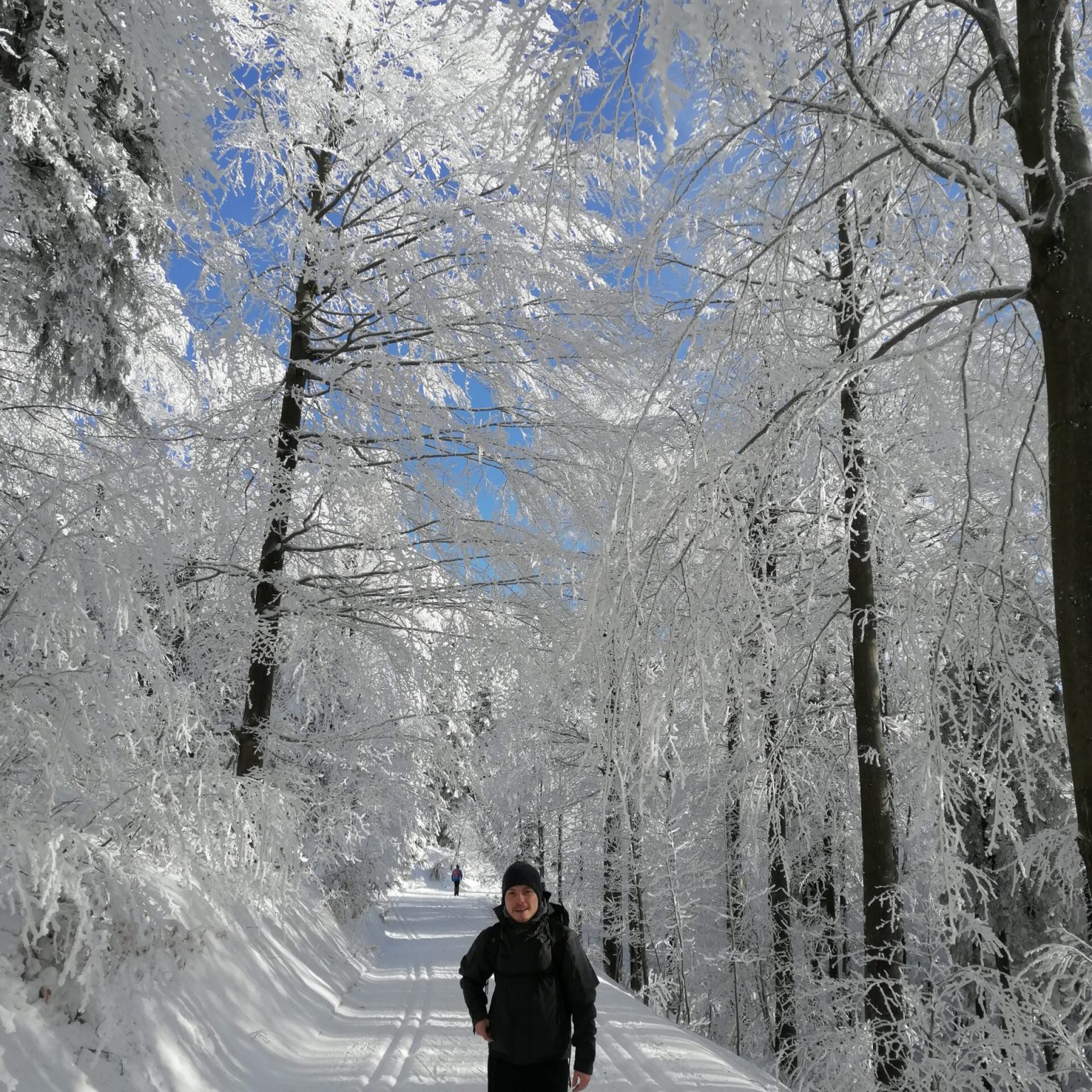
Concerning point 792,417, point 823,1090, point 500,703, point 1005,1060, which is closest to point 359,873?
point 500,703

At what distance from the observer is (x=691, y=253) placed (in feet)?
19.9

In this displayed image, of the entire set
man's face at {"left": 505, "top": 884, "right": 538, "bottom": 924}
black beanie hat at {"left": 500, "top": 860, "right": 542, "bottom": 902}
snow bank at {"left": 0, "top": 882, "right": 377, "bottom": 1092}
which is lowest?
snow bank at {"left": 0, "top": 882, "right": 377, "bottom": 1092}

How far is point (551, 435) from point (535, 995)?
4.44 meters

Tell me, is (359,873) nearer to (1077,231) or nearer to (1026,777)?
(1026,777)

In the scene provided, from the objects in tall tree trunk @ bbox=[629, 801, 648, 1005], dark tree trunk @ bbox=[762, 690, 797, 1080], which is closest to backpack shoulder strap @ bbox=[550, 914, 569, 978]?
dark tree trunk @ bbox=[762, 690, 797, 1080]

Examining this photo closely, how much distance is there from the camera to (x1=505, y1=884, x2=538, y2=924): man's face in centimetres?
371

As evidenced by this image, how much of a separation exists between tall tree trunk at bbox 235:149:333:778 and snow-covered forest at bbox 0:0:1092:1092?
45 millimetres

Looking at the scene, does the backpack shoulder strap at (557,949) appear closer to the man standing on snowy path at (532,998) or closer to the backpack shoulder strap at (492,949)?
the man standing on snowy path at (532,998)

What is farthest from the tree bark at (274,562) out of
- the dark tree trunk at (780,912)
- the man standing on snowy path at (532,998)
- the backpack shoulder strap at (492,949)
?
the dark tree trunk at (780,912)

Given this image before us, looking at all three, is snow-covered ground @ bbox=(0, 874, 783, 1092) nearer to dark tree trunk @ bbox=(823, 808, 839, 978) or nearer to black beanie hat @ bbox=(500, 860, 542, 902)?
black beanie hat @ bbox=(500, 860, 542, 902)

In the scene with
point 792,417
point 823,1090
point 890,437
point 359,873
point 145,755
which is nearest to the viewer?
point 792,417

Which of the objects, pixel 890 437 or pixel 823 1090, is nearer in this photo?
pixel 823 1090

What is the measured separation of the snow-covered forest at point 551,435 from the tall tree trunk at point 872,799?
5 cm

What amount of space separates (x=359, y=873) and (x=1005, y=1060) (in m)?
13.7
